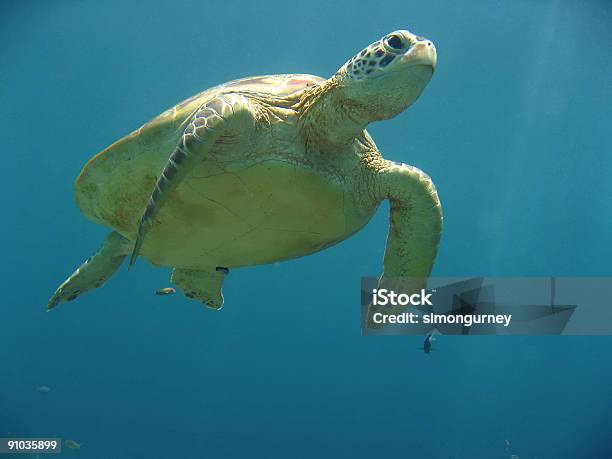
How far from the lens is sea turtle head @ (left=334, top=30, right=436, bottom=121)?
2.16m

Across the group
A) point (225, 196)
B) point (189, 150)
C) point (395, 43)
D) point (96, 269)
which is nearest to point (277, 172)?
point (225, 196)

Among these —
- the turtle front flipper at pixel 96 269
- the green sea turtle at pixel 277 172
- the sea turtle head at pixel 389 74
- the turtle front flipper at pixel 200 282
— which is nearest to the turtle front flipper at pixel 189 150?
the green sea turtle at pixel 277 172

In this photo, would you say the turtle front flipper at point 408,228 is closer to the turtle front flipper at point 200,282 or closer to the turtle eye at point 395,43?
the turtle eye at point 395,43

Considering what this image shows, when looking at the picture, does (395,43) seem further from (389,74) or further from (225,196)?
(225,196)

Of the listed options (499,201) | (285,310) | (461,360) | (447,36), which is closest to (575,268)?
(499,201)

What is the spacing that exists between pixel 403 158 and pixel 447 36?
542 cm

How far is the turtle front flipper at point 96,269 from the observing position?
399cm

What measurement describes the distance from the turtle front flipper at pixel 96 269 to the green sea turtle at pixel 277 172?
0.51 meters

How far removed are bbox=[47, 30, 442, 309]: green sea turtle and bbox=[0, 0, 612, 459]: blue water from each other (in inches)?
414

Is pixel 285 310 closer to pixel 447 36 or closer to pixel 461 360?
pixel 461 360

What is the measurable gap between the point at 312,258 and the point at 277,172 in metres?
20.0

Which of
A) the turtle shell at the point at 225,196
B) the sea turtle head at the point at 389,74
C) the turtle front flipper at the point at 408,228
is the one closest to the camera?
the sea turtle head at the point at 389,74

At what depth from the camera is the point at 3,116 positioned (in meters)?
15.8

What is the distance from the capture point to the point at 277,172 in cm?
254
